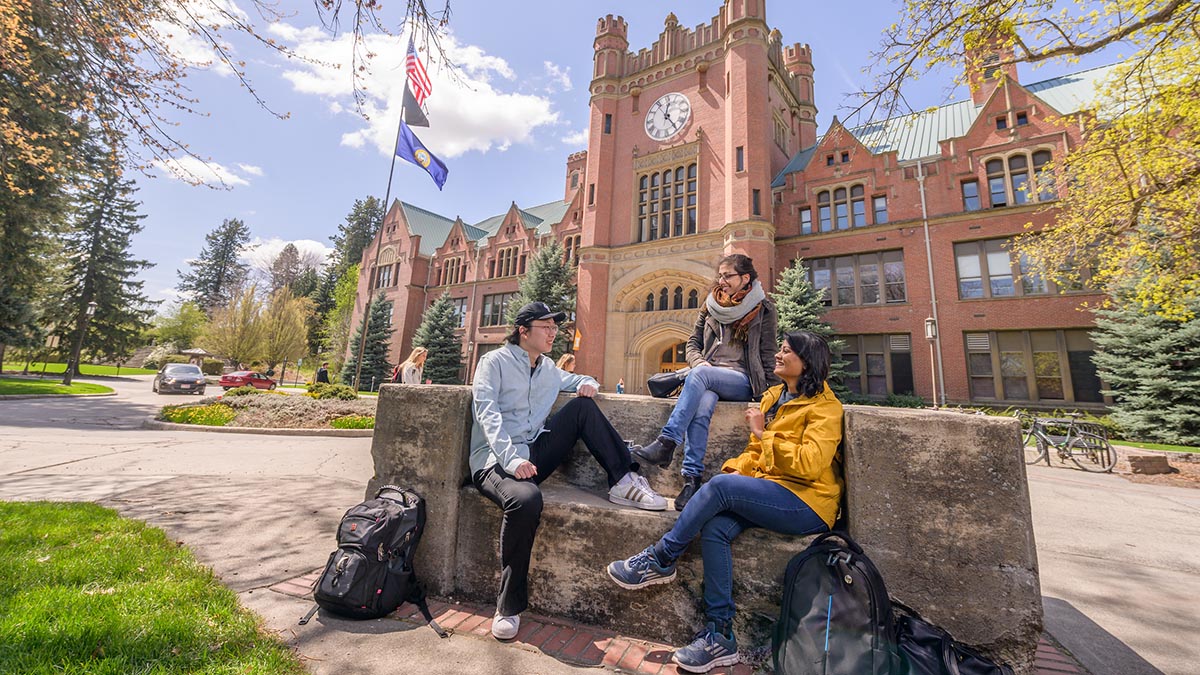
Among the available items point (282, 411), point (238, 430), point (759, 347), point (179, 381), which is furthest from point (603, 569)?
point (179, 381)

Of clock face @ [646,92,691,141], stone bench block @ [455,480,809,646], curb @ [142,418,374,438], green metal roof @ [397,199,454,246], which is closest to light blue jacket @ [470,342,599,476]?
stone bench block @ [455,480,809,646]

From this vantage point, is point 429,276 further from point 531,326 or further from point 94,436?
point 531,326

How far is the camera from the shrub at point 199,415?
34.0ft

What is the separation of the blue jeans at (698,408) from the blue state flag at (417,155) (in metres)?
17.9

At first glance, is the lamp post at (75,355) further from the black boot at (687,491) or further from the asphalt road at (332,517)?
the black boot at (687,491)

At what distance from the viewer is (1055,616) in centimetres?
283

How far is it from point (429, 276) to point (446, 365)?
1080 centimetres

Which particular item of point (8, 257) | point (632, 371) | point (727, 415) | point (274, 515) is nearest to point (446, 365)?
point (632, 371)

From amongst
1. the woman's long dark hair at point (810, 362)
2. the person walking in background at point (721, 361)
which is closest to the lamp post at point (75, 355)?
the person walking in background at point (721, 361)

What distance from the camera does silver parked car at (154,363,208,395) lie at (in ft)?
65.1

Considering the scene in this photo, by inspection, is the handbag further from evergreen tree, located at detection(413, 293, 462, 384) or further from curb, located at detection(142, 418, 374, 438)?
evergreen tree, located at detection(413, 293, 462, 384)

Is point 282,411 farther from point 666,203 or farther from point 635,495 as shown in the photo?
point 666,203

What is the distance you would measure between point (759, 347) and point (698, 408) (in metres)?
0.90

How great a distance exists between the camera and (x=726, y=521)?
2301mm
